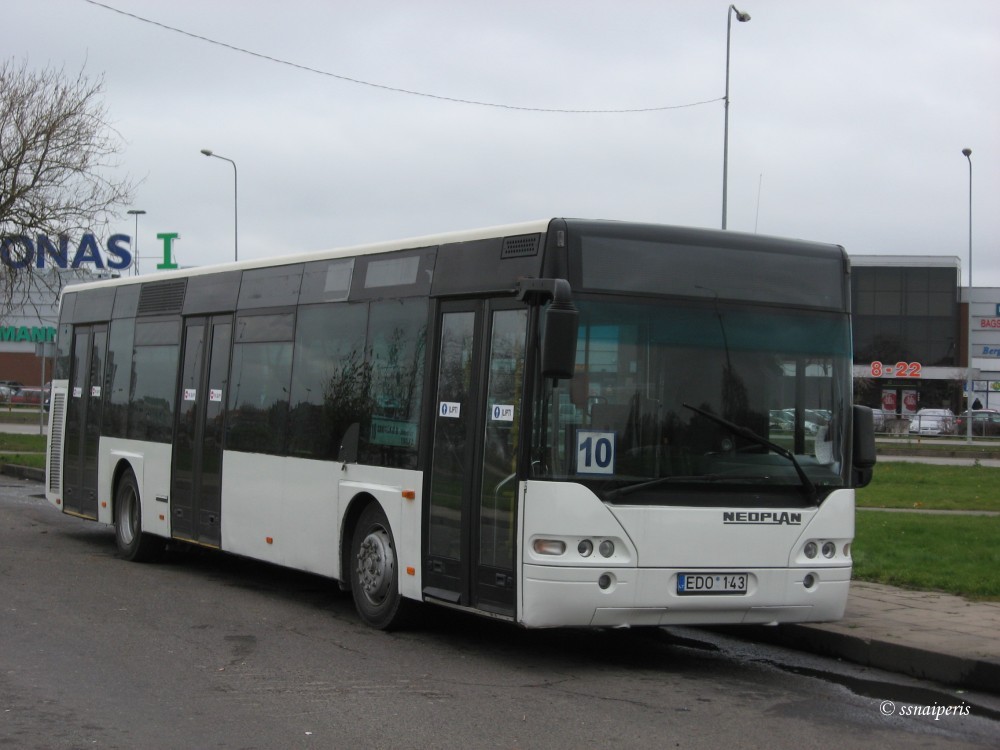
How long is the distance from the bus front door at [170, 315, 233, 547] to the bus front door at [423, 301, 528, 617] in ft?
13.0

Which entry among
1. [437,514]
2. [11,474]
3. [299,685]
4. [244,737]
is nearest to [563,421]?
[437,514]

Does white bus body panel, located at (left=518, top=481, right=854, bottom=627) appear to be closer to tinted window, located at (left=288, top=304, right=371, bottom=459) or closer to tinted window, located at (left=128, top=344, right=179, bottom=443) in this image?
tinted window, located at (left=288, top=304, right=371, bottom=459)

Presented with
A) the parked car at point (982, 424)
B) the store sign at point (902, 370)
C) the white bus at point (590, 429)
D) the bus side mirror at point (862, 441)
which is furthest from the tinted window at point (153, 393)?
the store sign at point (902, 370)

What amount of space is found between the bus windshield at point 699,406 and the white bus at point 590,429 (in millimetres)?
14

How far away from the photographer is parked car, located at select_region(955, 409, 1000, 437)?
54.1m

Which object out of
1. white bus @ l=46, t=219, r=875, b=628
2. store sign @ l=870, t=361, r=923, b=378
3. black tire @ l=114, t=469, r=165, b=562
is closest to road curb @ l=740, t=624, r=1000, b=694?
white bus @ l=46, t=219, r=875, b=628

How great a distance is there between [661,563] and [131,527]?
26.0 ft

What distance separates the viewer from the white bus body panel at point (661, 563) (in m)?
8.41

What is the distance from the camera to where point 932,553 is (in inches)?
544

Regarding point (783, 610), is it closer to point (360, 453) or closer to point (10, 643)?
point (360, 453)

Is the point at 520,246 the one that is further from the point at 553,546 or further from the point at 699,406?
the point at 553,546

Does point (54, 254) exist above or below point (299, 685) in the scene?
above

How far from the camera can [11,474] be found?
2833 cm

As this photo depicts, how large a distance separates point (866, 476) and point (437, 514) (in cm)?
308
